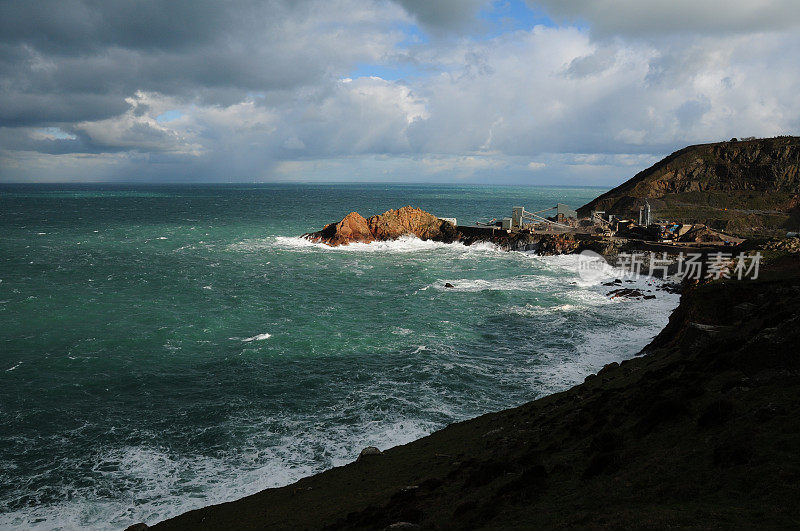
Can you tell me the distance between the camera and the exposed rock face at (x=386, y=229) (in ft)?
350

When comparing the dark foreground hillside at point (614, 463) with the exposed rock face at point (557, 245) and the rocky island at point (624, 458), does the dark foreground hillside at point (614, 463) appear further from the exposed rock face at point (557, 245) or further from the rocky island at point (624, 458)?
the exposed rock face at point (557, 245)

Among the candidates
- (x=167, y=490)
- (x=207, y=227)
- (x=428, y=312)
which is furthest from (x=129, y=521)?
(x=207, y=227)

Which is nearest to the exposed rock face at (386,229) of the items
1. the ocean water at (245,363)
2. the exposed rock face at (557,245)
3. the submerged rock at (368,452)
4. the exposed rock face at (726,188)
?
the exposed rock face at (557,245)

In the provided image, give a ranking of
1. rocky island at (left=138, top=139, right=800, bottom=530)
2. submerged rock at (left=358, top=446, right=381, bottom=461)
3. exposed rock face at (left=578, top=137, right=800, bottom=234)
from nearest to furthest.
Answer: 1. rocky island at (left=138, top=139, right=800, bottom=530)
2. submerged rock at (left=358, top=446, right=381, bottom=461)
3. exposed rock face at (left=578, top=137, right=800, bottom=234)

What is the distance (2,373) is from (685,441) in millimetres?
45745

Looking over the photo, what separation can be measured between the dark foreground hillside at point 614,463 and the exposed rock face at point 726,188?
320ft

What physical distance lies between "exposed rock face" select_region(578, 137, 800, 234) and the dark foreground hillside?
97616 mm

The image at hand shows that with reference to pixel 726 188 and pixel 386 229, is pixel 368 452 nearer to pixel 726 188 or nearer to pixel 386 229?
pixel 386 229

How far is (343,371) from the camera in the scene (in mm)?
38781

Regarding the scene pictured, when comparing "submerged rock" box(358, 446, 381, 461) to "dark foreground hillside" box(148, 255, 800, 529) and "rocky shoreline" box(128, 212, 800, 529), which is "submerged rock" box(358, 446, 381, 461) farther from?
"dark foreground hillside" box(148, 255, 800, 529)

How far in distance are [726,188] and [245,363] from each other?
439ft

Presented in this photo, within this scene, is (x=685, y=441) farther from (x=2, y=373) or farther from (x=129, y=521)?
(x=2, y=373)

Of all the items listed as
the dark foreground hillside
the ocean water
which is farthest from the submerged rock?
the ocean water

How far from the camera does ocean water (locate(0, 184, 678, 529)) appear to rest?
2603 cm
